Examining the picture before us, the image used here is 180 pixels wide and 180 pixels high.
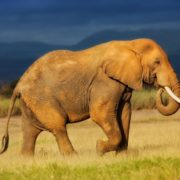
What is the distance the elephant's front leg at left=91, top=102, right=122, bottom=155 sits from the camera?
654 inches

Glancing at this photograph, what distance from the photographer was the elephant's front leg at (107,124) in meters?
16.6

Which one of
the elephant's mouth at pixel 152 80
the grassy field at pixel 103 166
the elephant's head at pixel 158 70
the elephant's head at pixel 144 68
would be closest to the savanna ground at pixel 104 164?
the grassy field at pixel 103 166

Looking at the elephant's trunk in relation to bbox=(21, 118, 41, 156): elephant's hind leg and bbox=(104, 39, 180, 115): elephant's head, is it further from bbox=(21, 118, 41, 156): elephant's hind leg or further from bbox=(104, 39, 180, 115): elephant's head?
bbox=(21, 118, 41, 156): elephant's hind leg

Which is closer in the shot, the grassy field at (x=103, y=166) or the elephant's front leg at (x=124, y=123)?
the grassy field at (x=103, y=166)

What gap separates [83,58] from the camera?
56.1ft

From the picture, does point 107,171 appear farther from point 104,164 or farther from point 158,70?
point 158,70

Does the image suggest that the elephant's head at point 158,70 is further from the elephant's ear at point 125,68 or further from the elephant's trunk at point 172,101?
the elephant's ear at point 125,68

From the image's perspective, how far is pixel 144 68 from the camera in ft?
56.2

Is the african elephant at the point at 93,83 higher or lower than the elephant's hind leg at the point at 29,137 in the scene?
higher

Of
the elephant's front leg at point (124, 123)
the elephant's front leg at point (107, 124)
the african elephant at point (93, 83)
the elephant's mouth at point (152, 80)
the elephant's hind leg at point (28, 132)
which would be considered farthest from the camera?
the elephant's hind leg at point (28, 132)

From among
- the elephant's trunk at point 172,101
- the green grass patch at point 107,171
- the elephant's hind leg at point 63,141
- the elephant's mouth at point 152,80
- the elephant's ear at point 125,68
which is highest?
the elephant's ear at point 125,68

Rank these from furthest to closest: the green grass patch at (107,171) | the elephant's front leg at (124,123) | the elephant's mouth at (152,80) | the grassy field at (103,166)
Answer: the elephant's front leg at (124,123), the elephant's mouth at (152,80), the grassy field at (103,166), the green grass patch at (107,171)

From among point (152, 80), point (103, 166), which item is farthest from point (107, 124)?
point (103, 166)

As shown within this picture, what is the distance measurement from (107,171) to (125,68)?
12.5 feet
